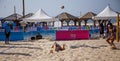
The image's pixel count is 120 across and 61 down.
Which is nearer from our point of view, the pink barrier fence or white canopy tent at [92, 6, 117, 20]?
the pink barrier fence

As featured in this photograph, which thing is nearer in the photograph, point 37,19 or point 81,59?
point 81,59

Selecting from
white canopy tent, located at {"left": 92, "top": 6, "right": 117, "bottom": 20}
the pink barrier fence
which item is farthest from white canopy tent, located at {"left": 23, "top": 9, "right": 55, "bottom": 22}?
white canopy tent, located at {"left": 92, "top": 6, "right": 117, "bottom": 20}

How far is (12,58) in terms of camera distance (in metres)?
11.0

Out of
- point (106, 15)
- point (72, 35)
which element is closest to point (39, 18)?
point (72, 35)

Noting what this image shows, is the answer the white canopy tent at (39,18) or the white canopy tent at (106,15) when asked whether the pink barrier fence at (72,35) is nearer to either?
the white canopy tent at (39,18)

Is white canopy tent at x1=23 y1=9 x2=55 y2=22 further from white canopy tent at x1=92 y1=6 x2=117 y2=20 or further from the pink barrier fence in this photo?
white canopy tent at x1=92 y1=6 x2=117 y2=20

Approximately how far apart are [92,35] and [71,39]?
258 cm

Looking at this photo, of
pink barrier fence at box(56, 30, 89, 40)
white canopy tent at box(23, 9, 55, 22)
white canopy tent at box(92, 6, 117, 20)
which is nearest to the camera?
pink barrier fence at box(56, 30, 89, 40)

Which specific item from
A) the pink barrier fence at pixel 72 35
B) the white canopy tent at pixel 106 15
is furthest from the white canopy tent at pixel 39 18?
the white canopy tent at pixel 106 15

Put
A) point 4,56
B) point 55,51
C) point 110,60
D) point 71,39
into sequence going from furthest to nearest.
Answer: point 71,39
point 55,51
point 4,56
point 110,60

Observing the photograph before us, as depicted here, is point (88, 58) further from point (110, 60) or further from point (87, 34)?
point (87, 34)

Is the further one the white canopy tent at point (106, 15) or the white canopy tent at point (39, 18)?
the white canopy tent at point (106, 15)

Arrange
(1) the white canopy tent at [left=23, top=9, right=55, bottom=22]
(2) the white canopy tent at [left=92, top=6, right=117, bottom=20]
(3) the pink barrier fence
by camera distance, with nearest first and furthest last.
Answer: (3) the pink barrier fence
(1) the white canopy tent at [left=23, top=9, right=55, bottom=22]
(2) the white canopy tent at [left=92, top=6, right=117, bottom=20]

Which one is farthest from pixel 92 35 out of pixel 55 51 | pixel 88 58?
pixel 88 58
